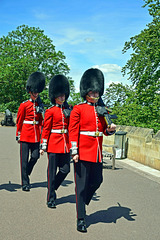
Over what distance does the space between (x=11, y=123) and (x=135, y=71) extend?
1566 centimetres

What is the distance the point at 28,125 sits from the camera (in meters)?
7.10

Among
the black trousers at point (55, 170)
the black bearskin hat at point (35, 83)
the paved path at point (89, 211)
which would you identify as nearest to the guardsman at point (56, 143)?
the black trousers at point (55, 170)

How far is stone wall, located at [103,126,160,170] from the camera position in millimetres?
9867

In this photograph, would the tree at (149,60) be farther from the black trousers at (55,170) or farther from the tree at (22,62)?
the tree at (22,62)

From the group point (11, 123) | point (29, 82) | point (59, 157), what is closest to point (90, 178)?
point (59, 157)

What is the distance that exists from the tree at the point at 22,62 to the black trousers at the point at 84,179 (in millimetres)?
36411

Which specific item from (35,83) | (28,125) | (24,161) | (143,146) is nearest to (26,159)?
(24,161)

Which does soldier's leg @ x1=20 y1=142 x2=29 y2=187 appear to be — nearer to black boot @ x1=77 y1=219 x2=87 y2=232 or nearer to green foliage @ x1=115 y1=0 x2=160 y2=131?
black boot @ x1=77 y1=219 x2=87 y2=232

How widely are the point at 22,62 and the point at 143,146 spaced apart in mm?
31972

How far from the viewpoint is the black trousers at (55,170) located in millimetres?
5789

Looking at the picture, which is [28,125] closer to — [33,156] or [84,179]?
[33,156]

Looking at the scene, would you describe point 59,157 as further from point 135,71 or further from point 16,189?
point 135,71

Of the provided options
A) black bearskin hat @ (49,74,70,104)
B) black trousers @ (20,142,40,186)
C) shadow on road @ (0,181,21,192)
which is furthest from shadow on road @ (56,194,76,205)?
black bearskin hat @ (49,74,70,104)

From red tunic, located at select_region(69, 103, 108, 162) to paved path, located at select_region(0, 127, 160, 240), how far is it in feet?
2.85
